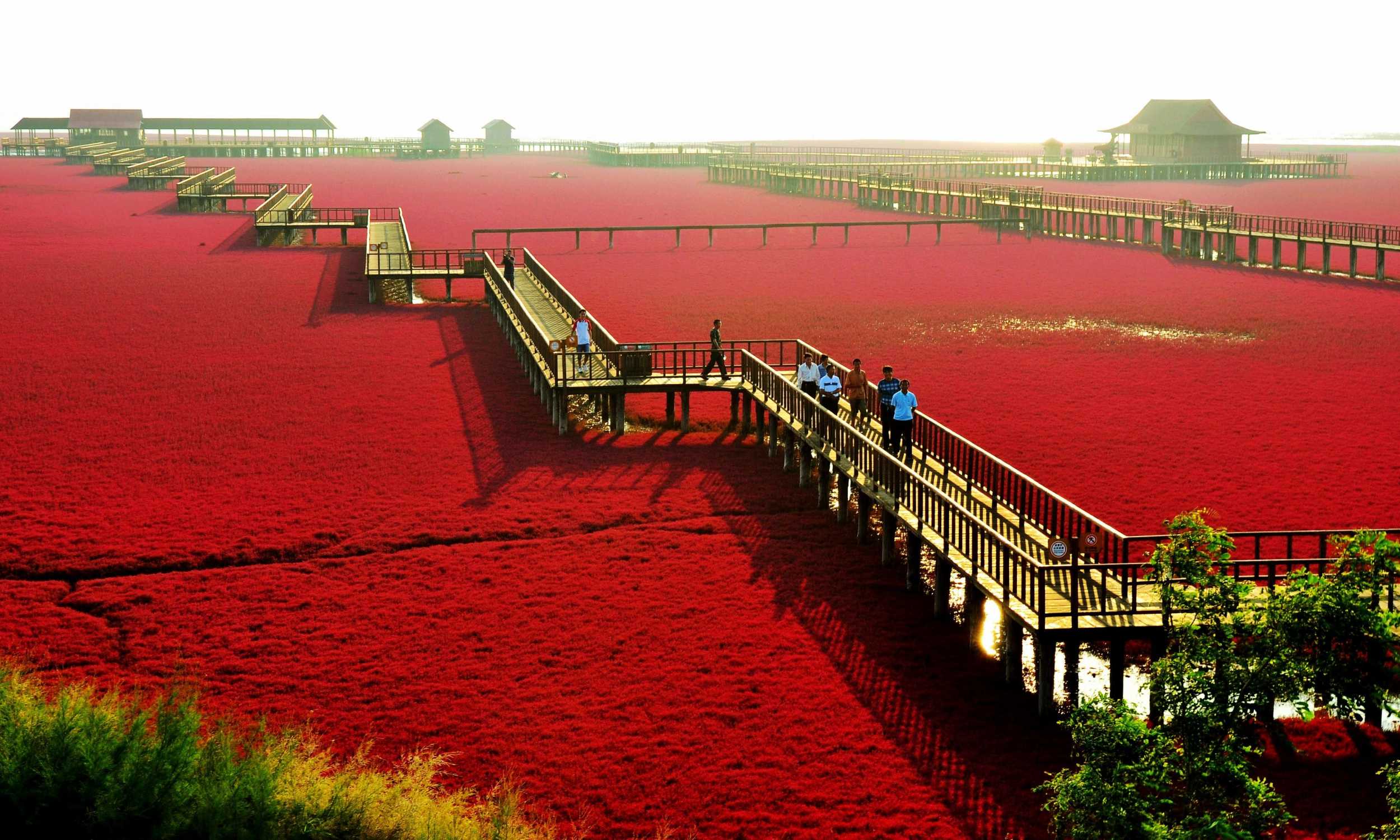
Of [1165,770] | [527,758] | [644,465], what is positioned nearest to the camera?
[1165,770]

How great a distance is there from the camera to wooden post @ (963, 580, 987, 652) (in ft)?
56.4

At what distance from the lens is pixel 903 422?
21.5 meters

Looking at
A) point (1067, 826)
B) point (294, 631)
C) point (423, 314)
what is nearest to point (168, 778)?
point (294, 631)

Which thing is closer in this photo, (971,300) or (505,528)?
(505,528)

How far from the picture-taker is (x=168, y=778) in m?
12.8

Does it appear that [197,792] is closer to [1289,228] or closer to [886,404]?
[886,404]

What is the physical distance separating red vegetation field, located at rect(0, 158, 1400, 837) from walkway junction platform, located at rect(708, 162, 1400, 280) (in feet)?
31.9

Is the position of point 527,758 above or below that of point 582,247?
below

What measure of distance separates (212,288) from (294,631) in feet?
107

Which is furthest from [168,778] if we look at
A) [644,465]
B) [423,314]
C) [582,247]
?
[582,247]

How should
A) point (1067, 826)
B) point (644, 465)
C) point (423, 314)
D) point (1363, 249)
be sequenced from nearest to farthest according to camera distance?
point (1067, 826) → point (644, 465) → point (423, 314) → point (1363, 249)

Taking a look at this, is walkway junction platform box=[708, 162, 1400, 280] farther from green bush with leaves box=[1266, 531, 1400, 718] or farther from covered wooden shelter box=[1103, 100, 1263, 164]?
green bush with leaves box=[1266, 531, 1400, 718]

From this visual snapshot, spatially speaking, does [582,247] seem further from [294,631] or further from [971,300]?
[294,631]

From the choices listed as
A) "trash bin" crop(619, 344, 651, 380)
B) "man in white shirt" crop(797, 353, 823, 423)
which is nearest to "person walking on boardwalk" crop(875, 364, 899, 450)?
"man in white shirt" crop(797, 353, 823, 423)
